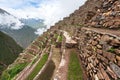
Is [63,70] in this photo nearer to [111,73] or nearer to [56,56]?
[111,73]

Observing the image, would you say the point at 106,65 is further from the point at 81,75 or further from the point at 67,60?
the point at 67,60

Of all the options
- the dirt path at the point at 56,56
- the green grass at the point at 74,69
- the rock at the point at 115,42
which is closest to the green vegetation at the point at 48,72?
the dirt path at the point at 56,56

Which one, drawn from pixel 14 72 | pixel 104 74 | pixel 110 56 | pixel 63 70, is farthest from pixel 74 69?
pixel 14 72

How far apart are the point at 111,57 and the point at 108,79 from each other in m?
1.23

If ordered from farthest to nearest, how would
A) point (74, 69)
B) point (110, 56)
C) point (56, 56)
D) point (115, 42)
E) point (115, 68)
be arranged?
point (56, 56)
point (74, 69)
point (110, 56)
point (115, 42)
point (115, 68)

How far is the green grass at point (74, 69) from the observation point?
20.7 metres

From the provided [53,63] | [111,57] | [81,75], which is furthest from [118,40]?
[53,63]

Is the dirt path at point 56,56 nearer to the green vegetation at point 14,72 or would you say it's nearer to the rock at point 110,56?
the green vegetation at point 14,72

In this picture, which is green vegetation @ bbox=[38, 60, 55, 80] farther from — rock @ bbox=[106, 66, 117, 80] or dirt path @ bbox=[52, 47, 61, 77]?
rock @ bbox=[106, 66, 117, 80]

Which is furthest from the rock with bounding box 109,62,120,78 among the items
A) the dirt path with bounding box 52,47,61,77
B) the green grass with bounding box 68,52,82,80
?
the dirt path with bounding box 52,47,61,77

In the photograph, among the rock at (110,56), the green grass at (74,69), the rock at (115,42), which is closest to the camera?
the rock at (115,42)

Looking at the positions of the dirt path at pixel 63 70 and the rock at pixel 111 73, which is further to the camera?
the dirt path at pixel 63 70

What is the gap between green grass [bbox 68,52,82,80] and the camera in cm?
2072

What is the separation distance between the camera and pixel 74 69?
22891mm
